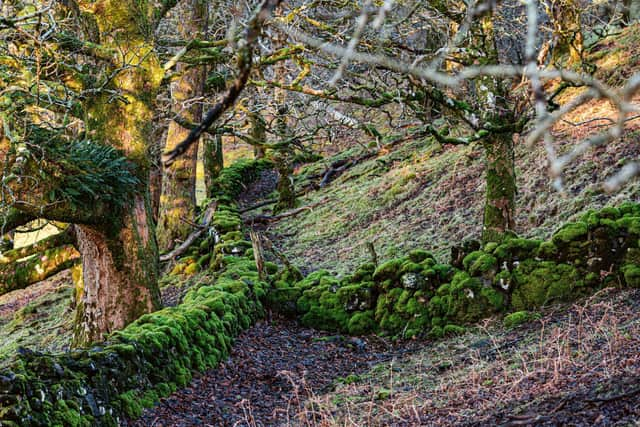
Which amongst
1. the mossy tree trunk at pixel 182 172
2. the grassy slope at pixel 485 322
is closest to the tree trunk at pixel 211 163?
the grassy slope at pixel 485 322

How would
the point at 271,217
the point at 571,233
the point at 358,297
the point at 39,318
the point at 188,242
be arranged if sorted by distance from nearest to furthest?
the point at 571,233, the point at 358,297, the point at 188,242, the point at 39,318, the point at 271,217

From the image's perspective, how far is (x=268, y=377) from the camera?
745 cm

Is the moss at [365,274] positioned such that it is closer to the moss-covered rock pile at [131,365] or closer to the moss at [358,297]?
the moss at [358,297]

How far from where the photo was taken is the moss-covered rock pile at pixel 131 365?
14.9 ft

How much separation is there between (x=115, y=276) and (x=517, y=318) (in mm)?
5036

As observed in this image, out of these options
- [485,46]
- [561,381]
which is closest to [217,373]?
[561,381]

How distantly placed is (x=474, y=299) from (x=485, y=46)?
10.9ft

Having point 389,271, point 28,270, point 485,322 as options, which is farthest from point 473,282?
point 28,270

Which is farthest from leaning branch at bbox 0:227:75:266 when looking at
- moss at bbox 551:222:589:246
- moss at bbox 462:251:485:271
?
moss at bbox 551:222:589:246

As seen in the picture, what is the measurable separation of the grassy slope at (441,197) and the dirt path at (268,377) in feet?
7.49

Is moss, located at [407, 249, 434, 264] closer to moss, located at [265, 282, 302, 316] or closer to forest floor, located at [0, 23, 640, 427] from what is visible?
forest floor, located at [0, 23, 640, 427]

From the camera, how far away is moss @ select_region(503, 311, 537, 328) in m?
7.64

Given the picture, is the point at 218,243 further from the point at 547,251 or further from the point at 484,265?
the point at 547,251

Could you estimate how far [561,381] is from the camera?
475 centimetres
